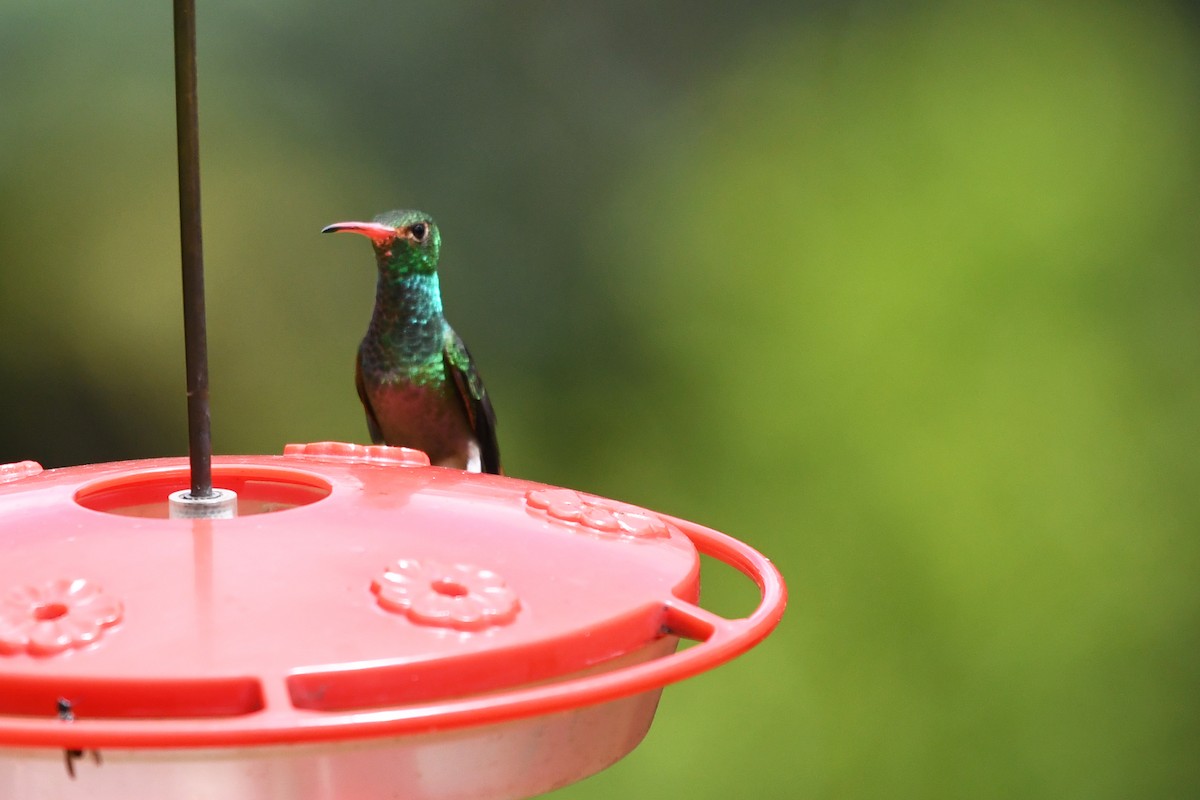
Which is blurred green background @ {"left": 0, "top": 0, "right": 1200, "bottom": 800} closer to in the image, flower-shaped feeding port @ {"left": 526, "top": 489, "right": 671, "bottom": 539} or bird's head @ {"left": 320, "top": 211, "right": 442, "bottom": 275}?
bird's head @ {"left": 320, "top": 211, "right": 442, "bottom": 275}

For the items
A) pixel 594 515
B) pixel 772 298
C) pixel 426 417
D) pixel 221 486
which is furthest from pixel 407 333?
pixel 594 515

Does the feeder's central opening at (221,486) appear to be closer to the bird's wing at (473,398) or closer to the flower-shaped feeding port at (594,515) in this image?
the flower-shaped feeding port at (594,515)

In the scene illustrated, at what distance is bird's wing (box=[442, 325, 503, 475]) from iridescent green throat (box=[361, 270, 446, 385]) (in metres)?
0.02

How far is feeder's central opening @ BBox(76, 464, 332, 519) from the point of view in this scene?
0.90 m

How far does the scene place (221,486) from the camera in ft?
3.22

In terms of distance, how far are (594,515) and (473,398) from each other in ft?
4.75

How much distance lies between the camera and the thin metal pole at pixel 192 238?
73cm

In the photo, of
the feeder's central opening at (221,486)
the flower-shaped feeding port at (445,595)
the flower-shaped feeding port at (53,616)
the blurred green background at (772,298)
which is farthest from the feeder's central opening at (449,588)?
the blurred green background at (772,298)

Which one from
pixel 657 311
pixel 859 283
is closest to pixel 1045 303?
pixel 859 283

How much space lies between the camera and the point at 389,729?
19.0 inches

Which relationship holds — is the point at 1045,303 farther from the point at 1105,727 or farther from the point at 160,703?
the point at 160,703

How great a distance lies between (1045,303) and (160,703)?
2315 mm

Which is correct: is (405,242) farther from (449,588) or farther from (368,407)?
(449,588)

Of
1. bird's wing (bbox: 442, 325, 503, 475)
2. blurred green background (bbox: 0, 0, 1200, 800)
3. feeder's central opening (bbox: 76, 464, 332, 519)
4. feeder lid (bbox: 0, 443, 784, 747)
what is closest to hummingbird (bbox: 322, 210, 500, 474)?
bird's wing (bbox: 442, 325, 503, 475)
